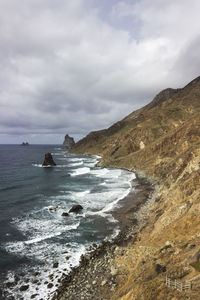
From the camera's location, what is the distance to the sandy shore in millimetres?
14453

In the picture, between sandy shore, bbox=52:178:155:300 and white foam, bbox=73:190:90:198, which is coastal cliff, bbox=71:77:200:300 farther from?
white foam, bbox=73:190:90:198

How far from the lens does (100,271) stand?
1689 cm

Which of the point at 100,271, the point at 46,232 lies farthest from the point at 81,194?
the point at 100,271

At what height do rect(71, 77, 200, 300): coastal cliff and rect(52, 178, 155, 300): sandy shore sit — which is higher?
rect(71, 77, 200, 300): coastal cliff

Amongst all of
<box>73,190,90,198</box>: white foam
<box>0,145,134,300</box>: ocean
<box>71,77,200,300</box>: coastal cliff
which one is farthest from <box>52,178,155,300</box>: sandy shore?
<box>73,190,90,198</box>: white foam

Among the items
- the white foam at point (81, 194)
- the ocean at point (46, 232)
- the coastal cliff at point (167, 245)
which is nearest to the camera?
the coastal cliff at point (167, 245)

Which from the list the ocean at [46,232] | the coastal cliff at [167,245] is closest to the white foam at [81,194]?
the ocean at [46,232]

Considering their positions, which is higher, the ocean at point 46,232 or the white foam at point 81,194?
the white foam at point 81,194

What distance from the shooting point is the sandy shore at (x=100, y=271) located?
14453 millimetres

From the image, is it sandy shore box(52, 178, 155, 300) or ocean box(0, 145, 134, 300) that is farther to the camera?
ocean box(0, 145, 134, 300)

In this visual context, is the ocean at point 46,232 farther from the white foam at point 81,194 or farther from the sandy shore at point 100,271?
the sandy shore at point 100,271

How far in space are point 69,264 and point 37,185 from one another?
39.2 meters

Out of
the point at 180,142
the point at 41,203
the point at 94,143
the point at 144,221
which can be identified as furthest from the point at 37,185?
the point at 94,143

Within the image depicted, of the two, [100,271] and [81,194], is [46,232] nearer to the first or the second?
[100,271]
